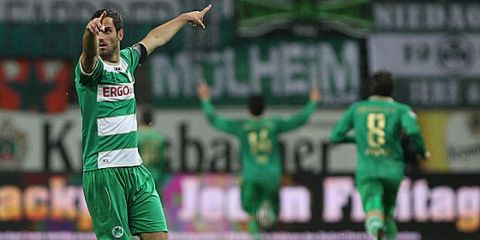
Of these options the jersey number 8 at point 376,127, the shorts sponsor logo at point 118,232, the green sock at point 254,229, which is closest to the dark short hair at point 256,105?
the green sock at point 254,229

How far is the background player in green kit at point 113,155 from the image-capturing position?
8.81m

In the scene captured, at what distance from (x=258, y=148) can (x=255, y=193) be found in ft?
2.35

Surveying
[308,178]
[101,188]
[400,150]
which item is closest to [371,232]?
[400,150]

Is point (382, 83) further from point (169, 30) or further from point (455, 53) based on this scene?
point (455, 53)

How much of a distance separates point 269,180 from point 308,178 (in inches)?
61.4

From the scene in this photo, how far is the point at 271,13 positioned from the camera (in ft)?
65.8

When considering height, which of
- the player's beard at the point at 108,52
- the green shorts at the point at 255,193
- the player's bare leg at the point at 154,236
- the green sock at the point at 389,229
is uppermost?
the player's beard at the point at 108,52

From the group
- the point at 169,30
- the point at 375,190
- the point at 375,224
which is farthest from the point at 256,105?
the point at 169,30

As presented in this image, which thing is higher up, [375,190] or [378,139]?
[378,139]

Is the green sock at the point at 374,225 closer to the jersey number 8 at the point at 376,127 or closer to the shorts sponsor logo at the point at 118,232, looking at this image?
the jersey number 8 at the point at 376,127

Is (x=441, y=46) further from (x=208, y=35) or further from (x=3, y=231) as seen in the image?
(x=3, y=231)

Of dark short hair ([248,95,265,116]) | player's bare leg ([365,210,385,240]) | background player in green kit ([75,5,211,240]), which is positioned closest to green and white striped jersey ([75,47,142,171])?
background player in green kit ([75,5,211,240])

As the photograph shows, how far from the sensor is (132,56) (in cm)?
930

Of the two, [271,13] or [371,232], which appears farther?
[271,13]
